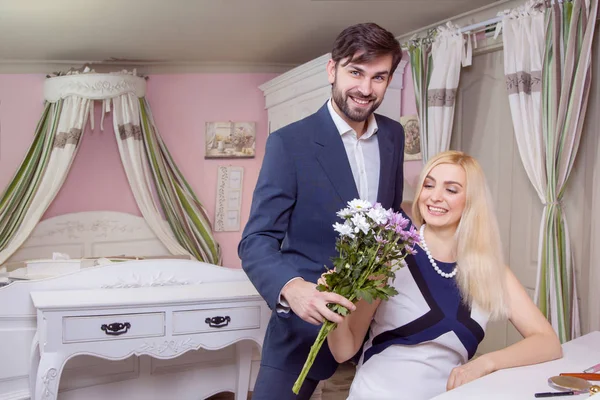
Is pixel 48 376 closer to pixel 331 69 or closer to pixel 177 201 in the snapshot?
pixel 331 69

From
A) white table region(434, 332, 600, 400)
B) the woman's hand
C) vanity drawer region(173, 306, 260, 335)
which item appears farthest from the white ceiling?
the woman's hand

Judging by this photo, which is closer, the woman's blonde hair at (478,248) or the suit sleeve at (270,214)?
the suit sleeve at (270,214)

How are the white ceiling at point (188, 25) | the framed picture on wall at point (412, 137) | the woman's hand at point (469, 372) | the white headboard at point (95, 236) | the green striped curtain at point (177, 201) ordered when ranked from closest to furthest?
the woman's hand at point (469, 372) < the white ceiling at point (188, 25) < the framed picture on wall at point (412, 137) < the white headboard at point (95, 236) < the green striped curtain at point (177, 201)

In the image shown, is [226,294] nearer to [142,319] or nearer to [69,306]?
[142,319]

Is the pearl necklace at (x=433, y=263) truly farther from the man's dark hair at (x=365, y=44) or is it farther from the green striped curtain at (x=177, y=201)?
the green striped curtain at (x=177, y=201)

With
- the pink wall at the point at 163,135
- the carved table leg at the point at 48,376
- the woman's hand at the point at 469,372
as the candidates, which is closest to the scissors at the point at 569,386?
the woman's hand at the point at 469,372

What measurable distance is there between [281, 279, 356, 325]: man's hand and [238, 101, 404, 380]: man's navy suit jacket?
183 mm

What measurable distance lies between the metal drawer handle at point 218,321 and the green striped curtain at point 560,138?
62.2 inches

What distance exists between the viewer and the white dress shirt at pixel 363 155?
69.0 inches

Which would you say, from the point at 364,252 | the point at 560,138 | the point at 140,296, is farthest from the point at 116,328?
the point at 560,138

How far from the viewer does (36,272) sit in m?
3.62

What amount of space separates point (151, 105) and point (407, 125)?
2.36 m

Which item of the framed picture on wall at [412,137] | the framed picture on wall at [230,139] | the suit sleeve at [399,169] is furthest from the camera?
the framed picture on wall at [230,139]

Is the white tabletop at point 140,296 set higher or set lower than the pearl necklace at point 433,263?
lower
